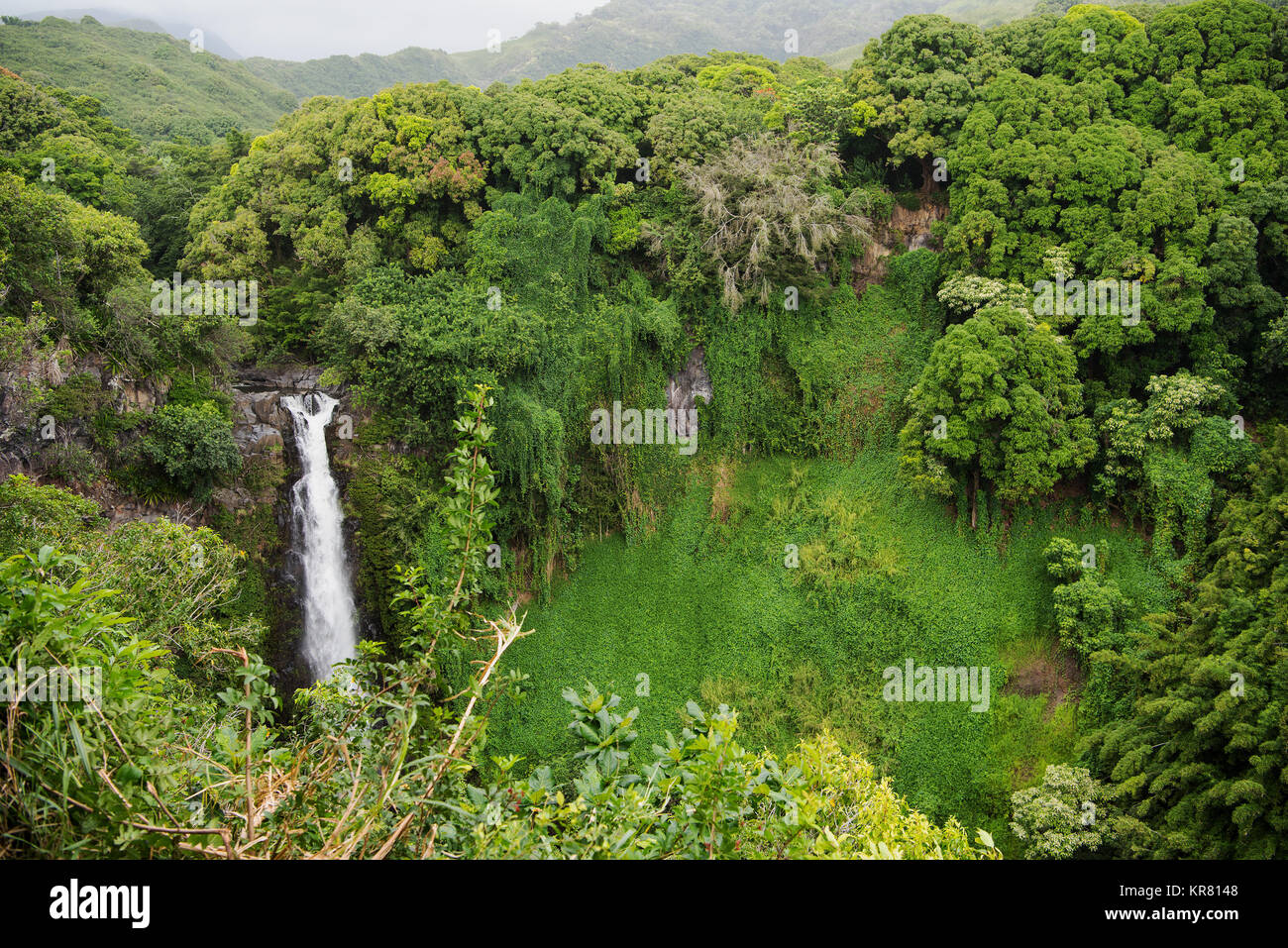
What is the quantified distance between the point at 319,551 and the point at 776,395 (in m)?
10.9

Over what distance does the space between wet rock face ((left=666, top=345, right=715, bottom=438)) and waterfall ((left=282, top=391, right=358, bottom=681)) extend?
26.0 ft

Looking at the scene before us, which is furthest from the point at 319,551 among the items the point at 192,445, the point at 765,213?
the point at 765,213

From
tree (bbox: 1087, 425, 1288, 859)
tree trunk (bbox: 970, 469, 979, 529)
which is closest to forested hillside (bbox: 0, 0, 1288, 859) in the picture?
tree (bbox: 1087, 425, 1288, 859)

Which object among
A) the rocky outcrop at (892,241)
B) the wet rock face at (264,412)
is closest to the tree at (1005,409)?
the rocky outcrop at (892,241)

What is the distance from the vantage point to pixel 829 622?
16.3m

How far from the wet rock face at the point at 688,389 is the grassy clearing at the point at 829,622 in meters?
1.51

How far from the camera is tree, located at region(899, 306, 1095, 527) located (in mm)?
15203

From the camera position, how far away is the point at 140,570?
10.2 m

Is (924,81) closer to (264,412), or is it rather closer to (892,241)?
(892,241)

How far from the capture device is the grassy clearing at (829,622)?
48.4 feet

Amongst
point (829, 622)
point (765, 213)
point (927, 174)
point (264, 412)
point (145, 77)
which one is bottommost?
point (829, 622)

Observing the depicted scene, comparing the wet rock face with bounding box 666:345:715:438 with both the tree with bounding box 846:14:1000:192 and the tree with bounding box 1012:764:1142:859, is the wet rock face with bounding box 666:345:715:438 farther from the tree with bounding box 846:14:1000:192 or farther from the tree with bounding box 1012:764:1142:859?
the tree with bounding box 1012:764:1142:859
